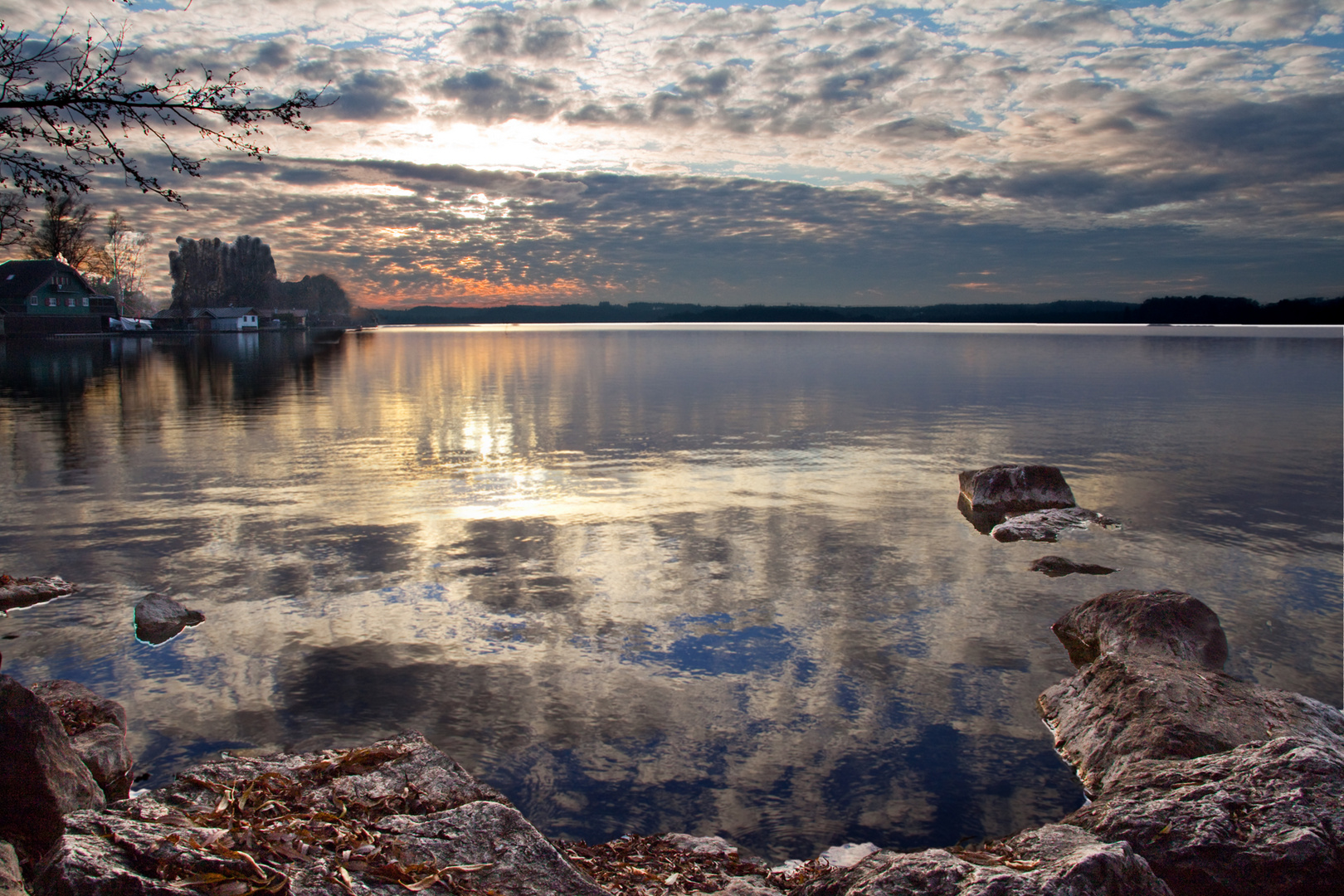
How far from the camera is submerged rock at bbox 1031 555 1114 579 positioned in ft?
35.0

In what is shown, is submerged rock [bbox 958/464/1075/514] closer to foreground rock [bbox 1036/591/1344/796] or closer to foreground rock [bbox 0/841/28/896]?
foreground rock [bbox 1036/591/1344/796]

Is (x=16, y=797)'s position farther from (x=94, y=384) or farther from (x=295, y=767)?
(x=94, y=384)

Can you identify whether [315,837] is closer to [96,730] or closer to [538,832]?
[538,832]

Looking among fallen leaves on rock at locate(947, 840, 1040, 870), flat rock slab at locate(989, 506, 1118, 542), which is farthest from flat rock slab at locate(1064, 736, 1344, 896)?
flat rock slab at locate(989, 506, 1118, 542)

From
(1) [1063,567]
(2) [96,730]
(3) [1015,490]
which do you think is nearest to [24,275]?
(2) [96,730]

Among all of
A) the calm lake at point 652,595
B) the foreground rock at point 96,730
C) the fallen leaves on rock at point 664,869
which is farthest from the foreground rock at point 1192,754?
the foreground rock at point 96,730

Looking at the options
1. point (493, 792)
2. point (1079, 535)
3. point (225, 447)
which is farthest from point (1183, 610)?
point (225, 447)

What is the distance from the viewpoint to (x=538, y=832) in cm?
386

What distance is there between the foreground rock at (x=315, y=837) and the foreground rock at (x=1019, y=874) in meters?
1.41

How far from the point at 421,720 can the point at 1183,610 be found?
710 cm

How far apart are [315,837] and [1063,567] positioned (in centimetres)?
1004

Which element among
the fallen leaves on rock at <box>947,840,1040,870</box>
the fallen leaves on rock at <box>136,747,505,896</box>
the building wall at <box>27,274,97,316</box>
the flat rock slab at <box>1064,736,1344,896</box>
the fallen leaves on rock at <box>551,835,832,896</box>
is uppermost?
the building wall at <box>27,274,97,316</box>

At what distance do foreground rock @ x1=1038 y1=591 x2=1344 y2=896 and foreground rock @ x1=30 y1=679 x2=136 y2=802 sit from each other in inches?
249

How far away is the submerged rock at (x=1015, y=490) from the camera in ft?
45.6
